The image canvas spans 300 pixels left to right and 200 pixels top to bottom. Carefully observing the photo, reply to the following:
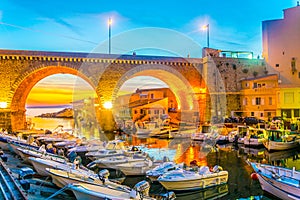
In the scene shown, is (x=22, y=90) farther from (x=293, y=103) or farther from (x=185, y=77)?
(x=293, y=103)

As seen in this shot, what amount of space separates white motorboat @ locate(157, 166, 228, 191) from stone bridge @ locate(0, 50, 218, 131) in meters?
19.8

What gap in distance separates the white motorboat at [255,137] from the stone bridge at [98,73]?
12.1 m

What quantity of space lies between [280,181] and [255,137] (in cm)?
1208

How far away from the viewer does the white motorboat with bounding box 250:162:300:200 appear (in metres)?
9.11

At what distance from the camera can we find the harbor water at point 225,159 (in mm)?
10805

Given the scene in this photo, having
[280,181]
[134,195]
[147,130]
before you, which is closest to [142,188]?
[134,195]

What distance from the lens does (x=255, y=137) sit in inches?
834

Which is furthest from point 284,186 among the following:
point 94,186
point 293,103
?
point 293,103

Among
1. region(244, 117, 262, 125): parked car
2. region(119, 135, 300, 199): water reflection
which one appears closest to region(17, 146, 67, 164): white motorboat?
region(119, 135, 300, 199): water reflection

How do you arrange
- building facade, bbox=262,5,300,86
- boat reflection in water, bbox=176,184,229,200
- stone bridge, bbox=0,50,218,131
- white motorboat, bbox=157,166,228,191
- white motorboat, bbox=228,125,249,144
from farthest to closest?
building facade, bbox=262,5,300,86
stone bridge, bbox=0,50,218,131
white motorboat, bbox=228,125,249,144
white motorboat, bbox=157,166,228,191
boat reflection in water, bbox=176,184,229,200

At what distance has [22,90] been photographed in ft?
97.7

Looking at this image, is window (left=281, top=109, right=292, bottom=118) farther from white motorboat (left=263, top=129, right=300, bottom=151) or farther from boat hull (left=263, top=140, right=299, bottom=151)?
boat hull (left=263, top=140, right=299, bottom=151)

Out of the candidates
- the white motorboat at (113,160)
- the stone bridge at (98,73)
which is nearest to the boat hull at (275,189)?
the white motorboat at (113,160)

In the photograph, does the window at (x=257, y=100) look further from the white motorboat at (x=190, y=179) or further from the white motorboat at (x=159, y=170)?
the white motorboat at (x=159, y=170)
